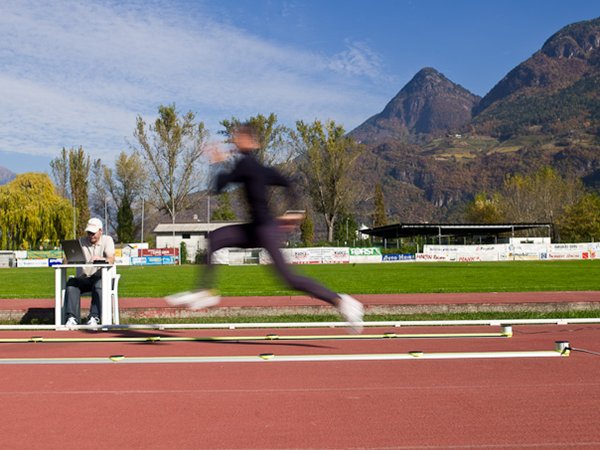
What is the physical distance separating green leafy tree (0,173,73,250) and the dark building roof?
37.2 m

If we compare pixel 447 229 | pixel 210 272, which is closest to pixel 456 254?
pixel 447 229

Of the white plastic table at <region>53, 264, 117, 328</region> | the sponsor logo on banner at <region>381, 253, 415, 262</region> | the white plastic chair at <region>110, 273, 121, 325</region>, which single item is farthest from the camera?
the sponsor logo on banner at <region>381, 253, 415, 262</region>

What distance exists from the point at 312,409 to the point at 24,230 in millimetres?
71680

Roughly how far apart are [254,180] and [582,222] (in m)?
82.1

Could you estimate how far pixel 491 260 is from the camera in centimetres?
5538

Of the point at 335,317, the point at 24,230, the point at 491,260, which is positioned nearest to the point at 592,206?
the point at 491,260

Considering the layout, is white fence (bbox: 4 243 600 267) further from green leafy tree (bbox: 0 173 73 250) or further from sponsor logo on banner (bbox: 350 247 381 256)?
green leafy tree (bbox: 0 173 73 250)

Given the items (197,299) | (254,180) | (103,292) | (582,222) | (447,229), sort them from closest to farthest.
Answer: (254,180) → (197,299) → (103,292) → (447,229) → (582,222)

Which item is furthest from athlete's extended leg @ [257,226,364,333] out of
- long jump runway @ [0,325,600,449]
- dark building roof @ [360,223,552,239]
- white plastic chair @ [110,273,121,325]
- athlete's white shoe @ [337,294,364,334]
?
dark building roof @ [360,223,552,239]

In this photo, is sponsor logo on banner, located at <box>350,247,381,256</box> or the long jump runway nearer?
the long jump runway

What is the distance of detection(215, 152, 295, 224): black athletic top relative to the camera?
5797 mm

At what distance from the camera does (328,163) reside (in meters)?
70.3

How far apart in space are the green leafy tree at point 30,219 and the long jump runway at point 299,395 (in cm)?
6668

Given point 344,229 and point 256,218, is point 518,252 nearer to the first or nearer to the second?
point 344,229
